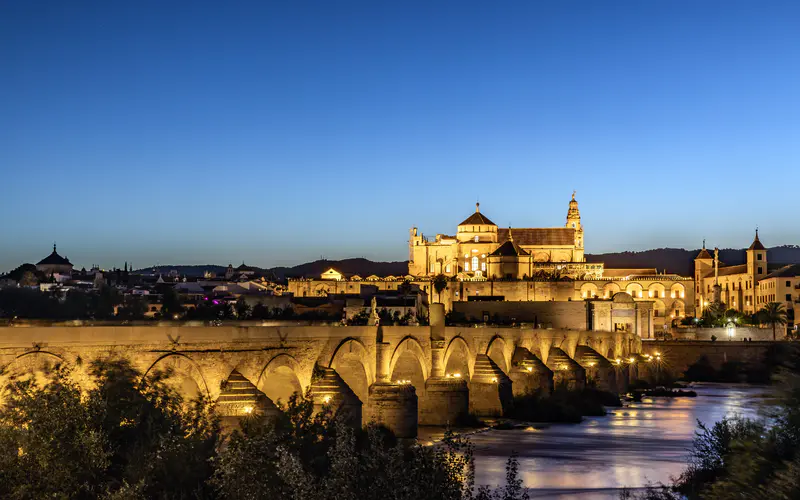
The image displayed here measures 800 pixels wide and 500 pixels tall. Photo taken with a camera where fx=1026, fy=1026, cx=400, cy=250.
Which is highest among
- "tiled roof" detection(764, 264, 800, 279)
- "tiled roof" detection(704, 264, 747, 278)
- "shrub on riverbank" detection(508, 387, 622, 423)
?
"tiled roof" detection(704, 264, 747, 278)

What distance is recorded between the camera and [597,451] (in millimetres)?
28812

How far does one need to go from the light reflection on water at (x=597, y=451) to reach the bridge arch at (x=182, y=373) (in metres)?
6.49

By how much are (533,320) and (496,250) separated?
2268 centimetres

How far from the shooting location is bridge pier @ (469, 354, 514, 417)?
35094mm

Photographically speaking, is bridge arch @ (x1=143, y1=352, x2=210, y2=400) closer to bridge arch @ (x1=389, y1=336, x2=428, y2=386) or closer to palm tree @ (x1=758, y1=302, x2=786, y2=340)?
bridge arch @ (x1=389, y1=336, x2=428, y2=386)

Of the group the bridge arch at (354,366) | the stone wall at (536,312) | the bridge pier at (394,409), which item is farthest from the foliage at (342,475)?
the stone wall at (536,312)

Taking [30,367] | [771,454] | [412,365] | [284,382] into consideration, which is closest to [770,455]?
[771,454]

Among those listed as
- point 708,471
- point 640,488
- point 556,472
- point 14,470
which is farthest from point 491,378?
point 14,470

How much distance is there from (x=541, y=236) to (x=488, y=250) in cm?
831

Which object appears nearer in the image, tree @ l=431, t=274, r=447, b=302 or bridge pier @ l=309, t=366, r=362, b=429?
bridge pier @ l=309, t=366, r=362, b=429

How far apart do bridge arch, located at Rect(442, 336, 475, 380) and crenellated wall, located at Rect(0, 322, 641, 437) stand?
4 centimetres

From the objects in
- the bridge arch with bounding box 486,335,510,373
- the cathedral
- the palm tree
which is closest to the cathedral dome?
the cathedral

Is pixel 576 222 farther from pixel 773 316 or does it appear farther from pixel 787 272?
pixel 773 316

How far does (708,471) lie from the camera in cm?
1900
